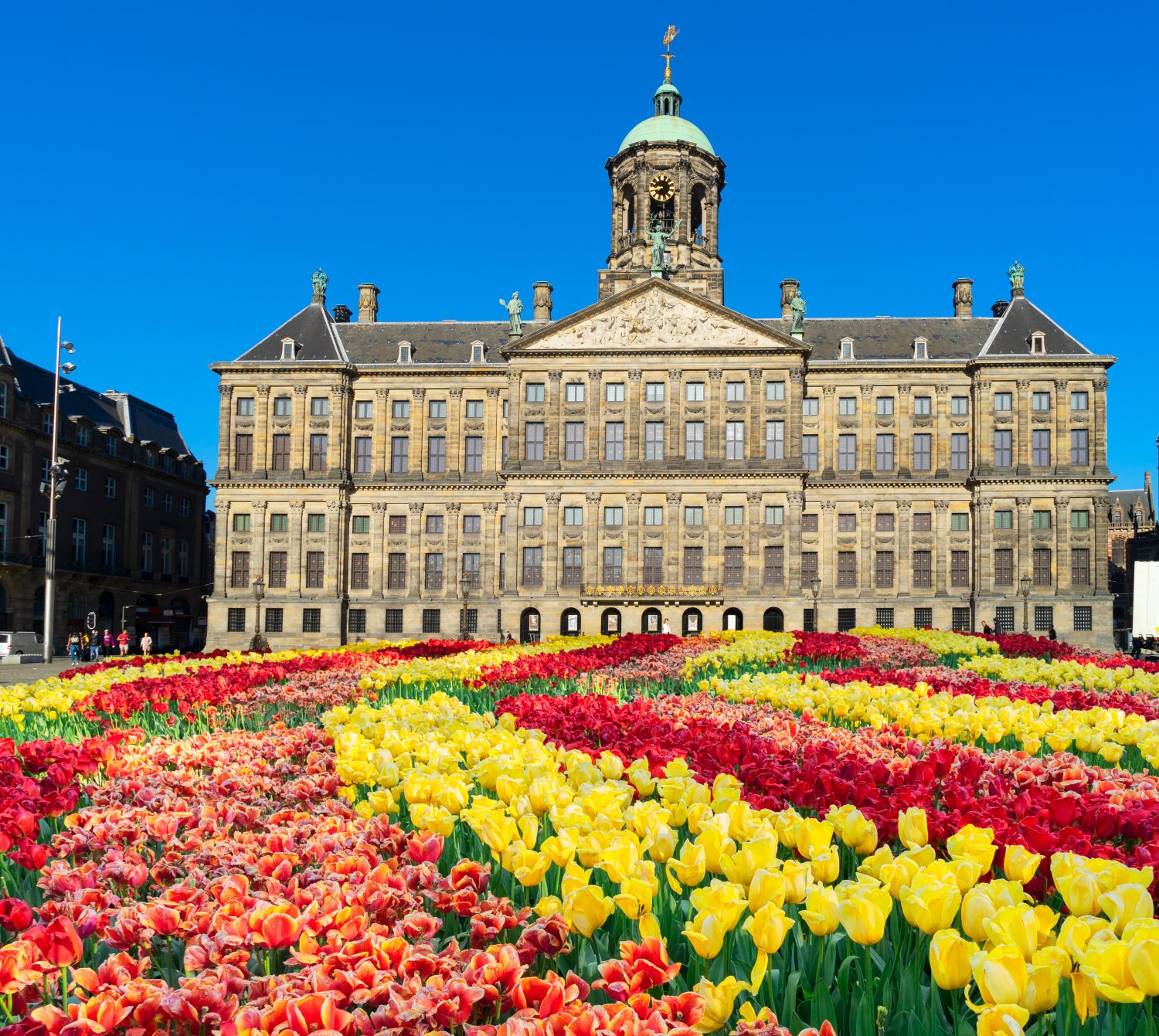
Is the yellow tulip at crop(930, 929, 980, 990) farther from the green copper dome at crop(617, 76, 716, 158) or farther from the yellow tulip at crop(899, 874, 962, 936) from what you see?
the green copper dome at crop(617, 76, 716, 158)

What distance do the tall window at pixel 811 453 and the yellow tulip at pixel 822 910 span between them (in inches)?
2452

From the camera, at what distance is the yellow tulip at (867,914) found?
10.5ft

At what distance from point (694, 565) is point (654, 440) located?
798cm

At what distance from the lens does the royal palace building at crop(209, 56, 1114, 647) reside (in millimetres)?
60312

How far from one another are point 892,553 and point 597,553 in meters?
18.9

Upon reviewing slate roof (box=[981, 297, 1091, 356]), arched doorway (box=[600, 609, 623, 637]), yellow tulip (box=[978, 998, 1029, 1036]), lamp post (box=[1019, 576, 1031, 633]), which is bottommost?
arched doorway (box=[600, 609, 623, 637])

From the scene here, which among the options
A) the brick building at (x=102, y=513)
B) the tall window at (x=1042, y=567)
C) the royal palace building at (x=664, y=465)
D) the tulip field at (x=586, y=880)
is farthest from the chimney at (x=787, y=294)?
the tulip field at (x=586, y=880)

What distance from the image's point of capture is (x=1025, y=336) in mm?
63531

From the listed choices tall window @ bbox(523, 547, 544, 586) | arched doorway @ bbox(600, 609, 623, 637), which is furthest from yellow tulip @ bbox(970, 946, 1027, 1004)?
tall window @ bbox(523, 547, 544, 586)

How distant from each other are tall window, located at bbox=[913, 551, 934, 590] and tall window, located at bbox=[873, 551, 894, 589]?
145cm

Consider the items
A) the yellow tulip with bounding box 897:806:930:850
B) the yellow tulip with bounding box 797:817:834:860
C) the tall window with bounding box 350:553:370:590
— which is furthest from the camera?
the tall window with bounding box 350:553:370:590

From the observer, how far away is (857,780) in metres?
5.36

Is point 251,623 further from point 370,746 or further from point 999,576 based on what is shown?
point 370,746

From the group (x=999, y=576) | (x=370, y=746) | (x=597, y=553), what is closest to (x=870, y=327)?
(x=999, y=576)
